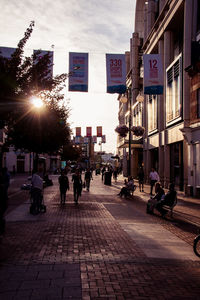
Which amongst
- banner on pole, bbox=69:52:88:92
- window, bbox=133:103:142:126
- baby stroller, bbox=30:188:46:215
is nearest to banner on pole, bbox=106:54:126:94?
banner on pole, bbox=69:52:88:92

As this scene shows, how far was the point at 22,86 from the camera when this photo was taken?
1322 centimetres

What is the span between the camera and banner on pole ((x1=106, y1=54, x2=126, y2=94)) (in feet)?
58.5

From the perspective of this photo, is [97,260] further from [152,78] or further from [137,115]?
[137,115]

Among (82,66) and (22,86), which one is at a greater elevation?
(82,66)

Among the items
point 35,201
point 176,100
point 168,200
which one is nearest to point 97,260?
point 168,200

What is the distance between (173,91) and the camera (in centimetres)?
2545

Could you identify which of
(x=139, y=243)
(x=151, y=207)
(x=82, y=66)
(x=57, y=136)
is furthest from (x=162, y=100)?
(x=139, y=243)

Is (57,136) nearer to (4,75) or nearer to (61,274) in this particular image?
(4,75)

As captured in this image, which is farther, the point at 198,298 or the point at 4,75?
the point at 4,75

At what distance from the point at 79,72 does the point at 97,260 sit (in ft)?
42.9

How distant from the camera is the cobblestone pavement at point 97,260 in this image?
4.76 metres

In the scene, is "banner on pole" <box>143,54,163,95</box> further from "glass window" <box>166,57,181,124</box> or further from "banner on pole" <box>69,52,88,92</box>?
"glass window" <box>166,57,181,124</box>

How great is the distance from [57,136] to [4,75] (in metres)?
18.9

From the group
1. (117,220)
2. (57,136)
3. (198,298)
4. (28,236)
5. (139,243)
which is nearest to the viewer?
(198,298)
